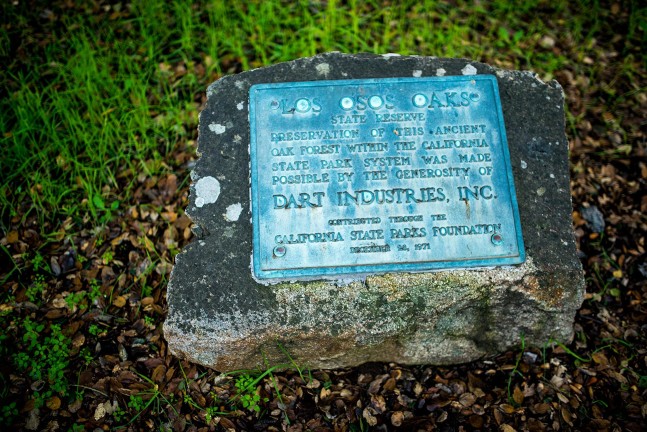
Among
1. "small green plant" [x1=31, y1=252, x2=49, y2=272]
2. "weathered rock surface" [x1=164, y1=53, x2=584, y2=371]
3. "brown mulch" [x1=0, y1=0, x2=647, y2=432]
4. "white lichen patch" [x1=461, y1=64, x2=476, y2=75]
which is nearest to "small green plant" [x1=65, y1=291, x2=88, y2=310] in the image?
"brown mulch" [x1=0, y1=0, x2=647, y2=432]

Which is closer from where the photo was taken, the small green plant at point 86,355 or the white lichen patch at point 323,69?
the small green plant at point 86,355

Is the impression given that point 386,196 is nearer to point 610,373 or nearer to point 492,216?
point 492,216

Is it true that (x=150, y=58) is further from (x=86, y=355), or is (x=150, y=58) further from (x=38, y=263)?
(x=86, y=355)

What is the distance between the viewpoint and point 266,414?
231cm

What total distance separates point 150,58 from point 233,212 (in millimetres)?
1718

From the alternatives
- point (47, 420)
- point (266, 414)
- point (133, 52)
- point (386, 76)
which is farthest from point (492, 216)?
point (133, 52)

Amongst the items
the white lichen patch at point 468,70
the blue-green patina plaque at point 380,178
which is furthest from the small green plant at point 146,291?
the white lichen patch at point 468,70

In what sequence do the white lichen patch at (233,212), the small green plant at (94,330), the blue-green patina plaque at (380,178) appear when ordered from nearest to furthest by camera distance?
the blue-green patina plaque at (380,178), the white lichen patch at (233,212), the small green plant at (94,330)

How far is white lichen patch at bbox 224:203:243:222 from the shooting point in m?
2.27

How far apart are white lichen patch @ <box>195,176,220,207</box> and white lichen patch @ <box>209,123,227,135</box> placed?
245 mm

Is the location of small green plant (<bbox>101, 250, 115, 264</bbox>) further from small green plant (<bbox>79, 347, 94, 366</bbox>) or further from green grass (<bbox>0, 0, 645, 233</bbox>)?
small green plant (<bbox>79, 347, 94, 366</bbox>)

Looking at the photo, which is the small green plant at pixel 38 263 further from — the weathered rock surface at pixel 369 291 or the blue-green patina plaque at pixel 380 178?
the blue-green patina plaque at pixel 380 178

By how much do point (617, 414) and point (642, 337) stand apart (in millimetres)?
477

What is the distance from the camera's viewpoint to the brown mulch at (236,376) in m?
2.29
